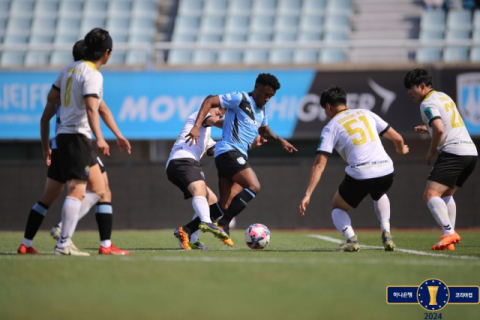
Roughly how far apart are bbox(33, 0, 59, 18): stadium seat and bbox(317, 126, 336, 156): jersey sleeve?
15766 millimetres

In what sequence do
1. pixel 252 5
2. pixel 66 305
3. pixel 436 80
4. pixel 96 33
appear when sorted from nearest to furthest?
pixel 66 305, pixel 96 33, pixel 436 80, pixel 252 5

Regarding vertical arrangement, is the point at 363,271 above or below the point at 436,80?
below

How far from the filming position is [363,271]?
14.9 ft

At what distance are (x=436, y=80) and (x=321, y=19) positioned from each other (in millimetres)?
5657

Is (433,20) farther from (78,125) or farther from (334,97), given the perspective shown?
(78,125)

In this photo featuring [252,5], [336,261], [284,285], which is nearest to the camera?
[284,285]

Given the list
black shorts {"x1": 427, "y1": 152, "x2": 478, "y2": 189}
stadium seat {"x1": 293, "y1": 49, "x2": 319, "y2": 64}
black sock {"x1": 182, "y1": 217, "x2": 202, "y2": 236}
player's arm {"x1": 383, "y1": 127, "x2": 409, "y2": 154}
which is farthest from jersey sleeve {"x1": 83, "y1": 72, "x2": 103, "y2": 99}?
stadium seat {"x1": 293, "y1": 49, "x2": 319, "y2": 64}

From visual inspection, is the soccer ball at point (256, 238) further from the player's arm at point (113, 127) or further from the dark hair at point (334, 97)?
the player's arm at point (113, 127)

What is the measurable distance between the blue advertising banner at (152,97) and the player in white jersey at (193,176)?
23.0 ft

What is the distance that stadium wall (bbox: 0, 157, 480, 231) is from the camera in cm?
1429

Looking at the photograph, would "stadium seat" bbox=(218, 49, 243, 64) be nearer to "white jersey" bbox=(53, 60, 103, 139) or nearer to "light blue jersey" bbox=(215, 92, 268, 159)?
"light blue jersey" bbox=(215, 92, 268, 159)

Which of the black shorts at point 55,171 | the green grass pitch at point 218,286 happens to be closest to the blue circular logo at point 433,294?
the green grass pitch at point 218,286

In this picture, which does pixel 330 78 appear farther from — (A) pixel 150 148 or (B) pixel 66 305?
(B) pixel 66 305

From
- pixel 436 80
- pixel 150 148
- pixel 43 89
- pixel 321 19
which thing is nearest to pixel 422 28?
pixel 321 19
